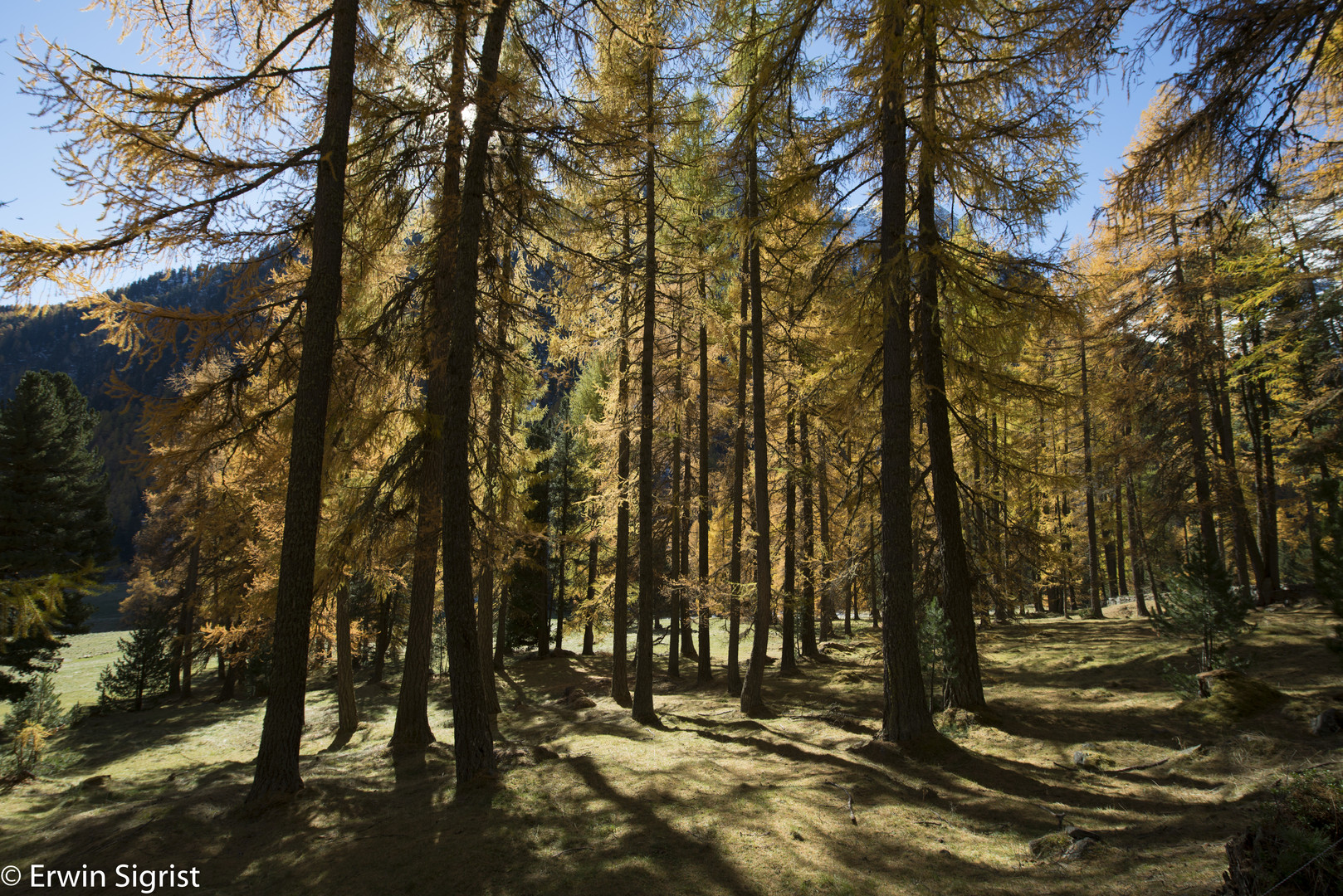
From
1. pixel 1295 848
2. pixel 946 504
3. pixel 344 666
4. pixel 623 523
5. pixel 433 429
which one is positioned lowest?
pixel 344 666

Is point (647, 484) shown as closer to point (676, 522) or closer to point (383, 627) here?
point (676, 522)

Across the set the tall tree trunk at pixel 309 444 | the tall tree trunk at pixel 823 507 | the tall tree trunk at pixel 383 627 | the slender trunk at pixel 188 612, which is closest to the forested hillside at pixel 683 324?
the tall tree trunk at pixel 309 444

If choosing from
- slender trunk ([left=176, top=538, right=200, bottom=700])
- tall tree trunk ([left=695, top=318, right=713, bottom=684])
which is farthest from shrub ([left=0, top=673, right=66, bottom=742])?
tall tree trunk ([left=695, top=318, right=713, bottom=684])

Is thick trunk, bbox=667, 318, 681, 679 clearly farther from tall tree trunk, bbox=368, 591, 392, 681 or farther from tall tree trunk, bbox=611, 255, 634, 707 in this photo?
tall tree trunk, bbox=368, 591, 392, 681

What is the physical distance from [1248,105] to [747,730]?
10339mm

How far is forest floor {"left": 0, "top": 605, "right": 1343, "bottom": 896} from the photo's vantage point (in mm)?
4484

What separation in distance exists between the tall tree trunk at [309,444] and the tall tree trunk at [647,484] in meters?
5.10

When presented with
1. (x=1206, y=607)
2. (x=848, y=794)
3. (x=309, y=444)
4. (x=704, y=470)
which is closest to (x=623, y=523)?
(x=704, y=470)

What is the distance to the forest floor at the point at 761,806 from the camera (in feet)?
14.7

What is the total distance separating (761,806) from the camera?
5.84m

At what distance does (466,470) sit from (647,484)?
190 inches

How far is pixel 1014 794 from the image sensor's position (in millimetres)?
6105

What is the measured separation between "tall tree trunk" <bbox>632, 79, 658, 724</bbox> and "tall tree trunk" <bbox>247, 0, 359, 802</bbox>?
5.10 metres

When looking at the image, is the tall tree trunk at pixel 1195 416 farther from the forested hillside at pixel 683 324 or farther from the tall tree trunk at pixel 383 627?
the tall tree trunk at pixel 383 627
